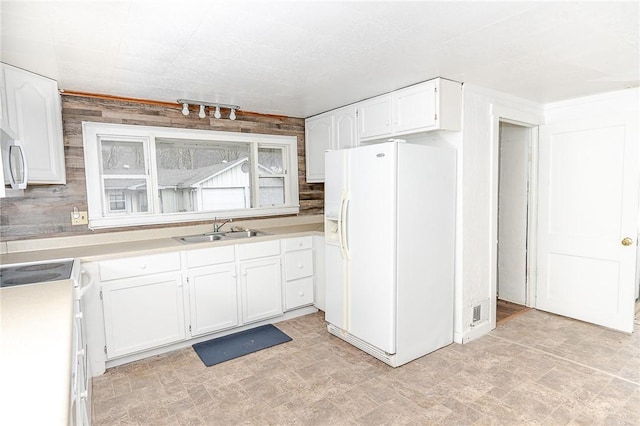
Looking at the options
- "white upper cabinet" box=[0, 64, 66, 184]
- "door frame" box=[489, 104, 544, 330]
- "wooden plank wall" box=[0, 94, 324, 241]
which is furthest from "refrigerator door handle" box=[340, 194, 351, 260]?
"white upper cabinet" box=[0, 64, 66, 184]

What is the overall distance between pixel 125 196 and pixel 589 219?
14.4 ft

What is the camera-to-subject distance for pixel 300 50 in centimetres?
213

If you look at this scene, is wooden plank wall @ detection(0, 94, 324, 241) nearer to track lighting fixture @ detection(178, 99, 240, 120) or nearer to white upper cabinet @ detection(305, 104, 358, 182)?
track lighting fixture @ detection(178, 99, 240, 120)

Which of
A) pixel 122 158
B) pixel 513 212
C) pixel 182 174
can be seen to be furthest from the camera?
pixel 513 212

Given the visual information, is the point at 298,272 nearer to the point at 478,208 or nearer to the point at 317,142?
the point at 317,142

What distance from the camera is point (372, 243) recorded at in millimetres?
2732

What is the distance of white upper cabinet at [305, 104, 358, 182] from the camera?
358cm

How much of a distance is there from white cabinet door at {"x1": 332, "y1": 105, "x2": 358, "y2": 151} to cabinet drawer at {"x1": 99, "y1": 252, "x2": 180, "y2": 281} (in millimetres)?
1978

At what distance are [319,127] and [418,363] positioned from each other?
2.68m

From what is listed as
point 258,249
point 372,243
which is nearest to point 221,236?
point 258,249

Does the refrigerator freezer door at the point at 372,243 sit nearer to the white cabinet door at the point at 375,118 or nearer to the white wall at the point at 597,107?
the white cabinet door at the point at 375,118

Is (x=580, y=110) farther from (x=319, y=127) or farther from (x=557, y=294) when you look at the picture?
(x=319, y=127)

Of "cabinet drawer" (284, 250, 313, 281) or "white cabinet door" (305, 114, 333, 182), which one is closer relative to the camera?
"cabinet drawer" (284, 250, 313, 281)

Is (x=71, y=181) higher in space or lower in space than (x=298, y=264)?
higher
